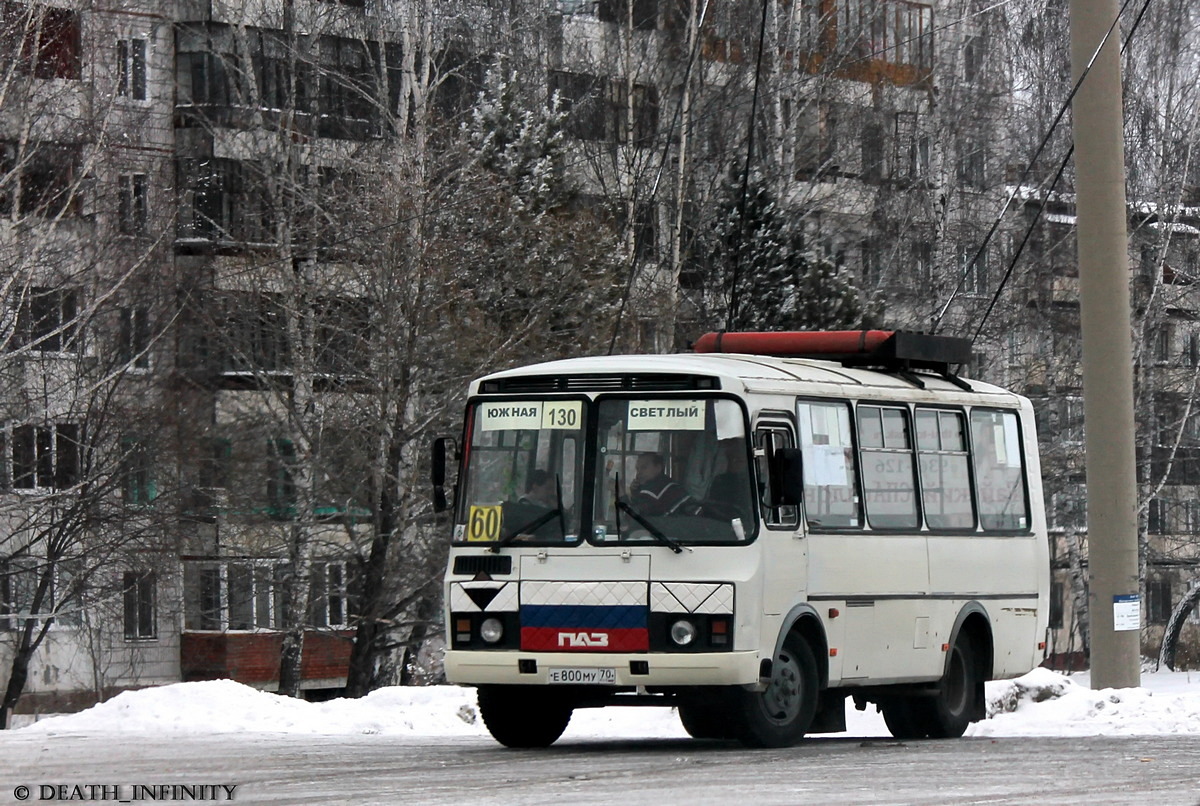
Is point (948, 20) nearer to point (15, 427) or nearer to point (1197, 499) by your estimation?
point (1197, 499)

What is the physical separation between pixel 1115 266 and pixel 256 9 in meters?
27.2

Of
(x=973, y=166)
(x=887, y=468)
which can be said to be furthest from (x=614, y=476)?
(x=973, y=166)

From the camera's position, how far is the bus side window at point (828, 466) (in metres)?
14.5

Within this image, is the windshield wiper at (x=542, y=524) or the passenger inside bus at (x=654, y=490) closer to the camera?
the passenger inside bus at (x=654, y=490)

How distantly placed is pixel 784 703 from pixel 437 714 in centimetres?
478

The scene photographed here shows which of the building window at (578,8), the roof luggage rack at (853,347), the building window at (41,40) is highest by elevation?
the building window at (578,8)

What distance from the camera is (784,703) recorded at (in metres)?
13.9

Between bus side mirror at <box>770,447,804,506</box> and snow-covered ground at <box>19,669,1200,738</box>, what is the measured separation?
12.3 feet

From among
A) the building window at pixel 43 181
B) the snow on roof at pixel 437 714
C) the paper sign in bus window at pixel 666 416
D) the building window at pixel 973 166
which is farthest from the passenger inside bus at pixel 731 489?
the building window at pixel 973 166

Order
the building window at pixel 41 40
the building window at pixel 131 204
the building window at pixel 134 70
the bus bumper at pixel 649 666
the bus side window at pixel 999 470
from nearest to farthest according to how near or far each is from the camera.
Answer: the bus bumper at pixel 649 666 → the bus side window at pixel 999 470 → the building window at pixel 41 40 → the building window at pixel 131 204 → the building window at pixel 134 70

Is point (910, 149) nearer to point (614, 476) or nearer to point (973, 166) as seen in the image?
point (973, 166)

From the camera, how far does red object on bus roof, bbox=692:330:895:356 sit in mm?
16266

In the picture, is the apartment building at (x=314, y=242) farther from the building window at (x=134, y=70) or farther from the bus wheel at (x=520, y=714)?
the bus wheel at (x=520, y=714)

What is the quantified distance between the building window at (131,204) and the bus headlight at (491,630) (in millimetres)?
24565
